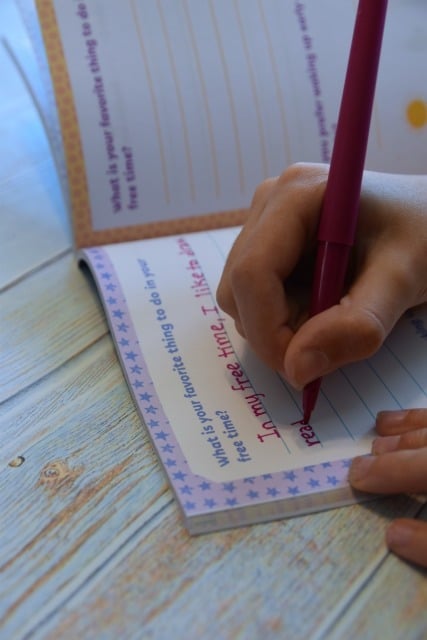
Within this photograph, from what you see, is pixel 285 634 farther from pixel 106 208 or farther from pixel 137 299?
pixel 106 208

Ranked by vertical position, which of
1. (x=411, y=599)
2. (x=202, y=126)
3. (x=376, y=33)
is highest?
(x=376, y=33)

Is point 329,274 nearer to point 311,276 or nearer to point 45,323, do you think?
point 311,276

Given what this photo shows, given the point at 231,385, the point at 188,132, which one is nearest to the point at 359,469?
the point at 231,385

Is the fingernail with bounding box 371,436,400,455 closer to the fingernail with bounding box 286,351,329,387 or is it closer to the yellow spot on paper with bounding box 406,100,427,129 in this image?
the fingernail with bounding box 286,351,329,387

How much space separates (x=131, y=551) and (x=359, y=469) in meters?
0.13

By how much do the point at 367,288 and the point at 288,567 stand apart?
16 cm

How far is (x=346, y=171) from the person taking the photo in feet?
1.49

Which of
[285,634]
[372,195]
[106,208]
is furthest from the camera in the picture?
[106,208]

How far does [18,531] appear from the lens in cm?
41

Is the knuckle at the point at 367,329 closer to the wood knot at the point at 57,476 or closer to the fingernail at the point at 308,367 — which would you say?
the fingernail at the point at 308,367

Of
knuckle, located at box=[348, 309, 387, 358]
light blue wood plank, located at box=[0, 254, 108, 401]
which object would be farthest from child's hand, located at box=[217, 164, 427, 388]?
light blue wood plank, located at box=[0, 254, 108, 401]

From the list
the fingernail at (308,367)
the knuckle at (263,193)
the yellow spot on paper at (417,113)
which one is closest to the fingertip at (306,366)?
the fingernail at (308,367)

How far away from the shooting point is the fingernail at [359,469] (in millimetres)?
428

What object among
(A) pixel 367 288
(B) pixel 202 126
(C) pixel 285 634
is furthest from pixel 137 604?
(B) pixel 202 126
